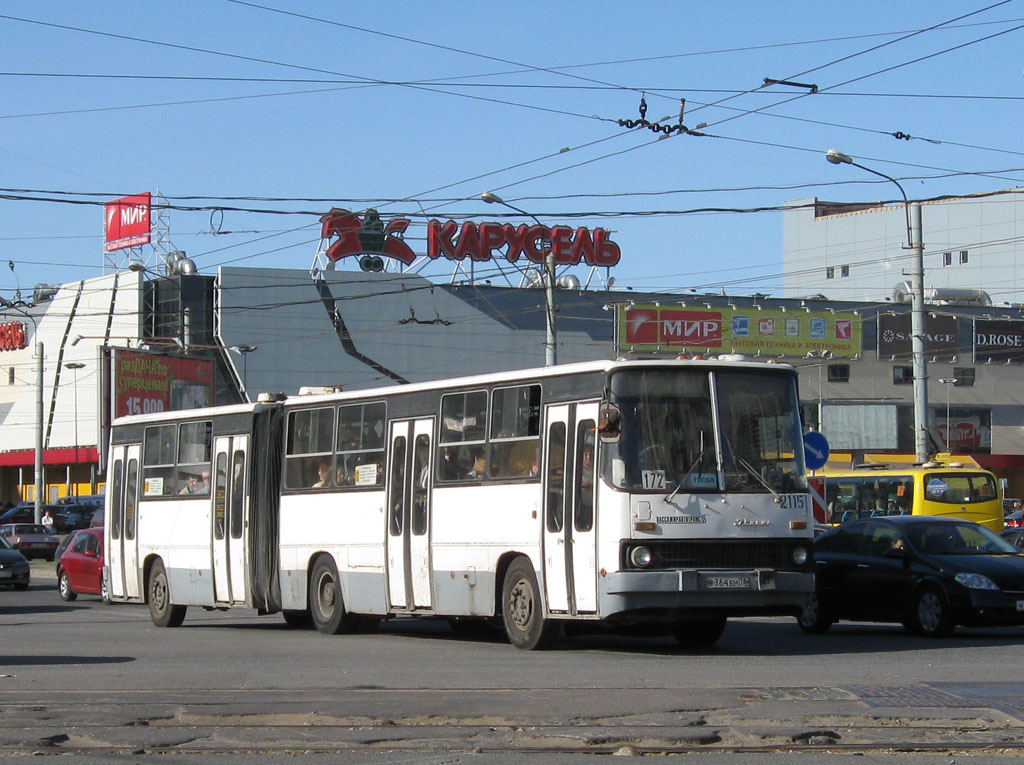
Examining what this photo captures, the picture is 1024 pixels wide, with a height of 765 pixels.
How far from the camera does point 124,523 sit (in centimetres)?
2223

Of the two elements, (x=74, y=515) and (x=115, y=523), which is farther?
(x=74, y=515)

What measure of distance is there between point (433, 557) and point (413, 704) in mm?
6012

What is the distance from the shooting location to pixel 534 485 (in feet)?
50.0

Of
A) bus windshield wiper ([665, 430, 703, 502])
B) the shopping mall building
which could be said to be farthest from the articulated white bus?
the shopping mall building

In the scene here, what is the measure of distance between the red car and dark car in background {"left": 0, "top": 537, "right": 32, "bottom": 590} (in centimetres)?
281

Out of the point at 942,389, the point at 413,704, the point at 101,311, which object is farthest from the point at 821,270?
the point at 413,704

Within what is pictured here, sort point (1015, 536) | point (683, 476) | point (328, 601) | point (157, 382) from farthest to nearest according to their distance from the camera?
point (157, 382), point (1015, 536), point (328, 601), point (683, 476)

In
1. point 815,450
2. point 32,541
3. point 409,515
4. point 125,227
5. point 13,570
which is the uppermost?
point 125,227

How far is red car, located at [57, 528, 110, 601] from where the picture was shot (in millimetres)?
28953

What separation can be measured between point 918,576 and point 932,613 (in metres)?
0.44

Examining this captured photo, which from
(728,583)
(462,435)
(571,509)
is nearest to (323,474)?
(462,435)

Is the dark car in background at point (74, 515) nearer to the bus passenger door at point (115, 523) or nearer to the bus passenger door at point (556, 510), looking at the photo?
the bus passenger door at point (115, 523)

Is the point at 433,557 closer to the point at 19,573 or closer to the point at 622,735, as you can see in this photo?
the point at 622,735

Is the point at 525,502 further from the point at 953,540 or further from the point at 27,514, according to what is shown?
the point at 27,514
